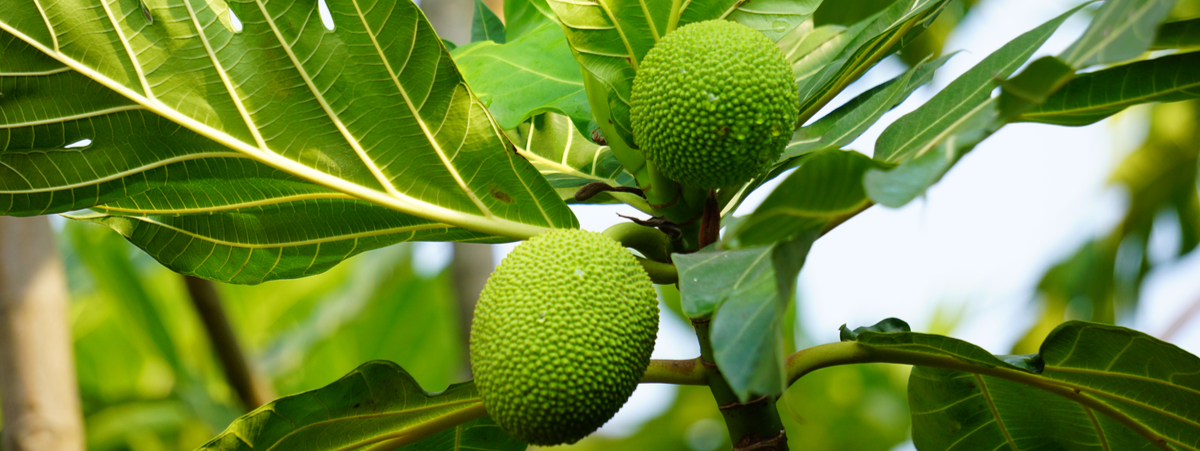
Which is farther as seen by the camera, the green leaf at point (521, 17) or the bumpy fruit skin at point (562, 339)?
the green leaf at point (521, 17)

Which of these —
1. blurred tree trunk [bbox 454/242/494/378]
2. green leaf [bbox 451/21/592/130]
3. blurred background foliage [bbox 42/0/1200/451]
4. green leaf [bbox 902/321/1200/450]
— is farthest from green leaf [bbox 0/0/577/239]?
blurred background foliage [bbox 42/0/1200/451]

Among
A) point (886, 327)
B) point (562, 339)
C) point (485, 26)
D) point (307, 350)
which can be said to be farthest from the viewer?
point (307, 350)

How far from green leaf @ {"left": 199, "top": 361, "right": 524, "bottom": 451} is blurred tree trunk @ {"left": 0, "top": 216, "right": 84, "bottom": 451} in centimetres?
64

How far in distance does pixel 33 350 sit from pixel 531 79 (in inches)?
37.0

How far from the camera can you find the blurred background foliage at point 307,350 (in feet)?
6.82

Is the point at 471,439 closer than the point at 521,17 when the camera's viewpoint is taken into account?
Yes

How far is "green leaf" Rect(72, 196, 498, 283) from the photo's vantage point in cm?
76

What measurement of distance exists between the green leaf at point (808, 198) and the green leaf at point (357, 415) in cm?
39

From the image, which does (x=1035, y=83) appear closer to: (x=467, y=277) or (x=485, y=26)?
(x=485, y=26)

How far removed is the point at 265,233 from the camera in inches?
30.8

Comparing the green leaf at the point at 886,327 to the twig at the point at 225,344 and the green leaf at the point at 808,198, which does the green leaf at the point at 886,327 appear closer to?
the green leaf at the point at 808,198

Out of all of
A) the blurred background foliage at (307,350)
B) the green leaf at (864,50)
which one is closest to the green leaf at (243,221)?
the green leaf at (864,50)

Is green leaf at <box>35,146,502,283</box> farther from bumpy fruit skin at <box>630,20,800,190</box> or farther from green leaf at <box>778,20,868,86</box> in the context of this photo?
green leaf at <box>778,20,868,86</box>

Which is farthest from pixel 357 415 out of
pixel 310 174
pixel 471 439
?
pixel 310 174
